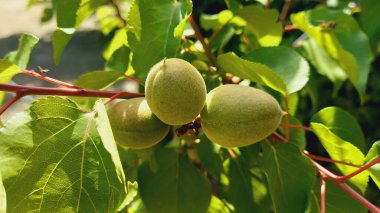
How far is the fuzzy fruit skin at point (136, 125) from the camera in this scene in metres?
0.63

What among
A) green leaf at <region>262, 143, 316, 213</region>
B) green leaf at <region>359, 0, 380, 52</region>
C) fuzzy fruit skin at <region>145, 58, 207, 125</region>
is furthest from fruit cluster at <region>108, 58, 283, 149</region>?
green leaf at <region>359, 0, 380, 52</region>

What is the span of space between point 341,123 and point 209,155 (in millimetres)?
→ 256

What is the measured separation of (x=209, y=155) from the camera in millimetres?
865

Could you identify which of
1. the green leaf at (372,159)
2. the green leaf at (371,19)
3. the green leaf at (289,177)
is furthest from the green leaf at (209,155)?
the green leaf at (371,19)

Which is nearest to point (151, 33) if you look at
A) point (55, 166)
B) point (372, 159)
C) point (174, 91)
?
point (174, 91)

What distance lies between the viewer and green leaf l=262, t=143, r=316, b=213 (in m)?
0.66

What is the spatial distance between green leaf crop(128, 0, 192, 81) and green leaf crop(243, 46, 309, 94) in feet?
0.57

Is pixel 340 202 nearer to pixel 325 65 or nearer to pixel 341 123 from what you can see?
pixel 341 123

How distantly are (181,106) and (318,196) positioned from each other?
0.36 metres

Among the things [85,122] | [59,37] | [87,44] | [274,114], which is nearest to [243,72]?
[274,114]

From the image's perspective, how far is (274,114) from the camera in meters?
0.59

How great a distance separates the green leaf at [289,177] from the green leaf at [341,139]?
0.05 meters

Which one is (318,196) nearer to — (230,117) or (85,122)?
(230,117)

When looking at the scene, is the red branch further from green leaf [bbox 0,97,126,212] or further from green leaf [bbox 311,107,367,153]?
green leaf [bbox 311,107,367,153]
